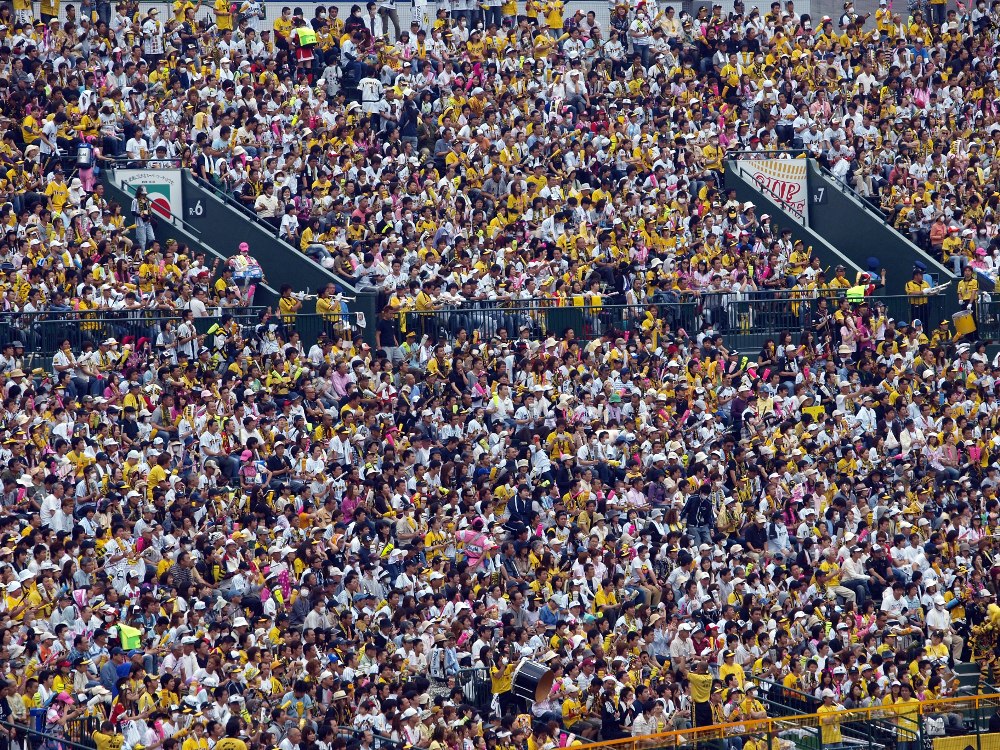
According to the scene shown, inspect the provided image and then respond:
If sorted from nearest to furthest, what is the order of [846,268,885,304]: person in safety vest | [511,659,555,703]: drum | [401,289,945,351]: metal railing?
[511,659,555,703]: drum < [401,289,945,351]: metal railing < [846,268,885,304]: person in safety vest

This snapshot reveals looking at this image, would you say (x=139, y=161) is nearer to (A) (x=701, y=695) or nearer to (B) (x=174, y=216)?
(B) (x=174, y=216)

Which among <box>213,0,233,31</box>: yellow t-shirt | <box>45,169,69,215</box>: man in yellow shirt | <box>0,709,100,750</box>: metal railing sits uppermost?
<box>213,0,233,31</box>: yellow t-shirt

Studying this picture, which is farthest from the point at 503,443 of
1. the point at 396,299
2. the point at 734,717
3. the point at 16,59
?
the point at 16,59

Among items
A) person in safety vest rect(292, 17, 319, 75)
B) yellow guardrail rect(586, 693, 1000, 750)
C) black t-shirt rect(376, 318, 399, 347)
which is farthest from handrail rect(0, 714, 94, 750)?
person in safety vest rect(292, 17, 319, 75)

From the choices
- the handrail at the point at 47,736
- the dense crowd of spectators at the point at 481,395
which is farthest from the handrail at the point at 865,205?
the handrail at the point at 47,736

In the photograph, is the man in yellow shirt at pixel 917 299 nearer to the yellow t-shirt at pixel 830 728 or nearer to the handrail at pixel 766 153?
the handrail at pixel 766 153

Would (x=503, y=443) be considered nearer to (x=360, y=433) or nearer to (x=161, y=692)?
(x=360, y=433)

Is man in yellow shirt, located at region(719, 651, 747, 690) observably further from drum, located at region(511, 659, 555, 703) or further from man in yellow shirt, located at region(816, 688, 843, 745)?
drum, located at region(511, 659, 555, 703)

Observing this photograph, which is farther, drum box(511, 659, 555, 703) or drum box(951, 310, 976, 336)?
drum box(951, 310, 976, 336)
